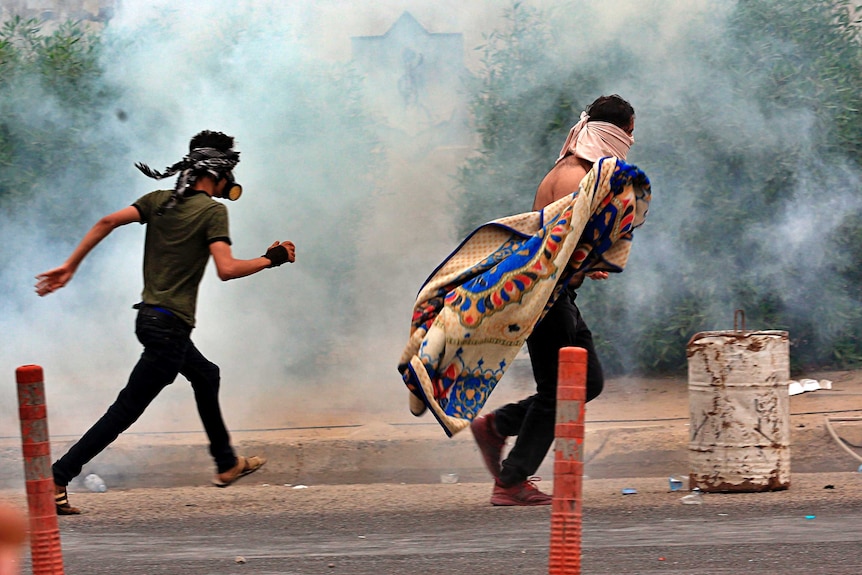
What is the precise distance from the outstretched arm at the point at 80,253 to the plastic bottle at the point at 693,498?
2341 millimetres

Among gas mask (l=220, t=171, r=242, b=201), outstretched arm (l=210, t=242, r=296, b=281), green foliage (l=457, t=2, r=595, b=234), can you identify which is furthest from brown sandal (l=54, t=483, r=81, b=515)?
green foliage (l=457, t=2, r=595, b=234)

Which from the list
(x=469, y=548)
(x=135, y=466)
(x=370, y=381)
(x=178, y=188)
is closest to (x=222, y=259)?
(x=178, y=188)

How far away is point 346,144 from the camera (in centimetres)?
726

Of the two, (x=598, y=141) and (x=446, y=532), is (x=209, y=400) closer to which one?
(x=446, y=532)

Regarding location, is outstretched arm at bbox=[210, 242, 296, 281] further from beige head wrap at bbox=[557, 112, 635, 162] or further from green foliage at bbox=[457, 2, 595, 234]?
green foliage at bbox=[457, 2, 595, 234]

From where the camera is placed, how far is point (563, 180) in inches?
176

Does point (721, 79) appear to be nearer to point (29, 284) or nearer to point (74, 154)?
point (74, 154)

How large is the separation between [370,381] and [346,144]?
1396mm

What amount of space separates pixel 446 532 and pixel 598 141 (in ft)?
4.97

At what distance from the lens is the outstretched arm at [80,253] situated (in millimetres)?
4289

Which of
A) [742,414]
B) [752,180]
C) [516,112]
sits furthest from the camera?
[516,112]

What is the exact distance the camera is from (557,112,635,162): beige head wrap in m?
4.51

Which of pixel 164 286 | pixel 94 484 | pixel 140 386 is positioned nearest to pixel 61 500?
pixel 140 386

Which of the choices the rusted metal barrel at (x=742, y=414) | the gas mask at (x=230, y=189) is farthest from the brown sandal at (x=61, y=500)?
the rusted metal barrel at (x=742, y=414)
